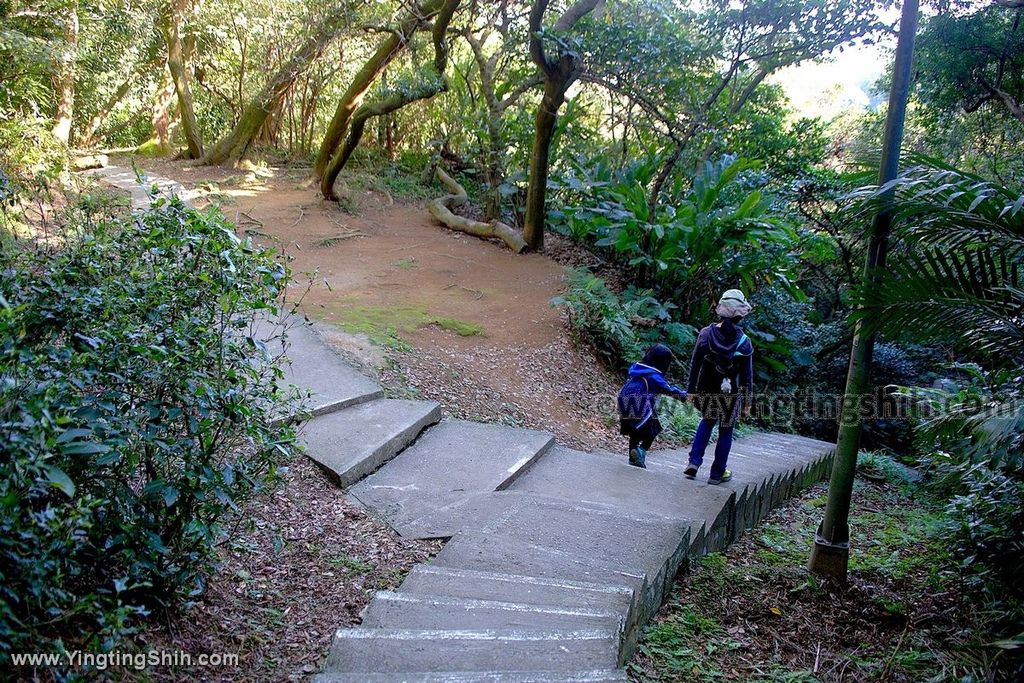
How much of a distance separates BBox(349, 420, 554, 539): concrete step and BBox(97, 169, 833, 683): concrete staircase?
14 millimetres

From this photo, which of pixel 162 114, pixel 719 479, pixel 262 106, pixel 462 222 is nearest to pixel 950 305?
pixel 719 479

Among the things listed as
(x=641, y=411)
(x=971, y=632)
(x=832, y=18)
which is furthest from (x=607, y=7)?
(x=971, y=632)

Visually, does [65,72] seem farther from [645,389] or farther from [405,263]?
[645,389]

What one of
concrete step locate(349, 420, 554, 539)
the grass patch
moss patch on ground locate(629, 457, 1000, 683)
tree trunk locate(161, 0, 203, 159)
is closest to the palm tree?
moss patch on ground locate(629, 457, 1000, 683)

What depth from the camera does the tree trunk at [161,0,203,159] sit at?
14.6 m

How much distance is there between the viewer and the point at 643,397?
242 inches

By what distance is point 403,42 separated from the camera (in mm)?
11859

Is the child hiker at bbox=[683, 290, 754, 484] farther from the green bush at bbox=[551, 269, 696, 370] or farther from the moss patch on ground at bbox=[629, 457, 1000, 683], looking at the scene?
the green bush at bbox=[551, 269, 696, 370]

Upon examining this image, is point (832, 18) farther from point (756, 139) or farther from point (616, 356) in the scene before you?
point (616, 356)

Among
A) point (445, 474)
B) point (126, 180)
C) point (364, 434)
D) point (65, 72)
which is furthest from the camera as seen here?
point (126, 180)

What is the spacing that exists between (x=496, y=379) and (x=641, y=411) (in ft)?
7.23

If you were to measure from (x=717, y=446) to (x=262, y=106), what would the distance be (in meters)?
13.0

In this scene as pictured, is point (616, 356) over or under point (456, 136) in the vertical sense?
under

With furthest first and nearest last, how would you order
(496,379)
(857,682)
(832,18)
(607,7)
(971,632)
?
(607,7), (832,18), (496,379), (971,632), (857,682)
